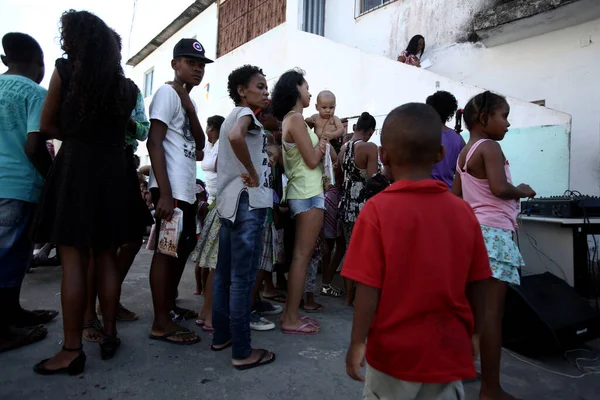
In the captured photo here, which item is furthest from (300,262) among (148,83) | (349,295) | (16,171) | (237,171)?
(148,83)

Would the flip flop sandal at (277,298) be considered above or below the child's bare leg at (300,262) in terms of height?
below

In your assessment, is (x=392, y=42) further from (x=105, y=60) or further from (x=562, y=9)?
(x=105, y=60)

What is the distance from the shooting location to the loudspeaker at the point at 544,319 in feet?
8.75

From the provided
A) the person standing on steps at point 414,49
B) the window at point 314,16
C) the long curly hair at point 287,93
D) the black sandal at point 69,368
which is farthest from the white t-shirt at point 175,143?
the window at point 314,16

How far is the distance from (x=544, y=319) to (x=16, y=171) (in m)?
3.45

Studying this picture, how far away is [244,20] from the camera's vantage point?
35.9ft

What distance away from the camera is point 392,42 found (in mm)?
8047

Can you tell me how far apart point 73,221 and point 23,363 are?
85cm

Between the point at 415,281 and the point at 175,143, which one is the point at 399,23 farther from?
the point at 415,281

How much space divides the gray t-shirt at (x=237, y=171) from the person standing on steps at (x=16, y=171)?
1073mm

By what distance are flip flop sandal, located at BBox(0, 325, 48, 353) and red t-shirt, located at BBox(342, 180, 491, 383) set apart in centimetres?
225

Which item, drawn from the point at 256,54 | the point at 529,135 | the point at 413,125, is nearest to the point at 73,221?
the point at 413,125

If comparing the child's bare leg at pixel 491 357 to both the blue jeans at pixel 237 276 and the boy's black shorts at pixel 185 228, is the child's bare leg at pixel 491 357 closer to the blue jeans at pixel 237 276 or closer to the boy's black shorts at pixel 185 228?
the blue jeans at pixel 237 276

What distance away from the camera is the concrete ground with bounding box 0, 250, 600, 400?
6.50ft
